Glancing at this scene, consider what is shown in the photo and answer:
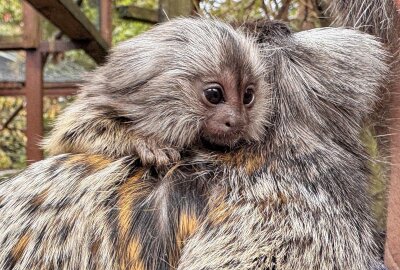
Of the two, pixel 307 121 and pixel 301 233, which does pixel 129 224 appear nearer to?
pixel 301 233

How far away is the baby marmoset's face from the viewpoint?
5.24 ft

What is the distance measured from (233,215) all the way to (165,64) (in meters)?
0.52

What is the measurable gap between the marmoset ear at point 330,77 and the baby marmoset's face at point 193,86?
71mm

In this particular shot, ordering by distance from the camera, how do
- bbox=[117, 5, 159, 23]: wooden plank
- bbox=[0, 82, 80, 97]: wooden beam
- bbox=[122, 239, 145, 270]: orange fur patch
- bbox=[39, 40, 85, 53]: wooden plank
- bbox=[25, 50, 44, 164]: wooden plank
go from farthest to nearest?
bbox=[0, 82, 80, 97]: wooden beam, bbox=[25, 50, 44, 164]: wooden plank, bbox=[39, 40, 85, 53]: wooden plank, bbox=[117, 5, 159, 23]: wooden plank, bbox=[122, 239, 145, 270]: orange fur patch

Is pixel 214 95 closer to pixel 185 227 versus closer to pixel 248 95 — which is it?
pixel 248 95

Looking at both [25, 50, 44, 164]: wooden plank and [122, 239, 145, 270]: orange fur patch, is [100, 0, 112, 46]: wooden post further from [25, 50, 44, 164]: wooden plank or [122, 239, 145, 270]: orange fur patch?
[122, 239, 145, 270]: orange fur patch

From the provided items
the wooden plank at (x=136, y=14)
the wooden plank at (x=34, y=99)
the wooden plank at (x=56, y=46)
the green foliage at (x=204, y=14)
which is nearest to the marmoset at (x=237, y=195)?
the green foliage at (x=204, y=14)

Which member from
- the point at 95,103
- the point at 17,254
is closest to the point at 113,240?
the point at 17,254

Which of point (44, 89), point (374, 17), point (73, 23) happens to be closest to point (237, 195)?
point (374, 17)

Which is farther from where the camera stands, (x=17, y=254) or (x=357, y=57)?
(x=357, y=57)

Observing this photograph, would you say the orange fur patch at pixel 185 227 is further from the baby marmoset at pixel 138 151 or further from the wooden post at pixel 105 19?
the wooden post at pixel 105 19

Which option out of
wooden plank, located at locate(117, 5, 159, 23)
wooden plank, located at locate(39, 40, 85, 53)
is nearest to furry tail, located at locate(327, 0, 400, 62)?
wooden plank, located at locate(117, 5, 159, 23)

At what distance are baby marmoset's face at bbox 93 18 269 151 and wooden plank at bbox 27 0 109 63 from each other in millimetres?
949

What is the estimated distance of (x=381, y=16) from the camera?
1.64 m
